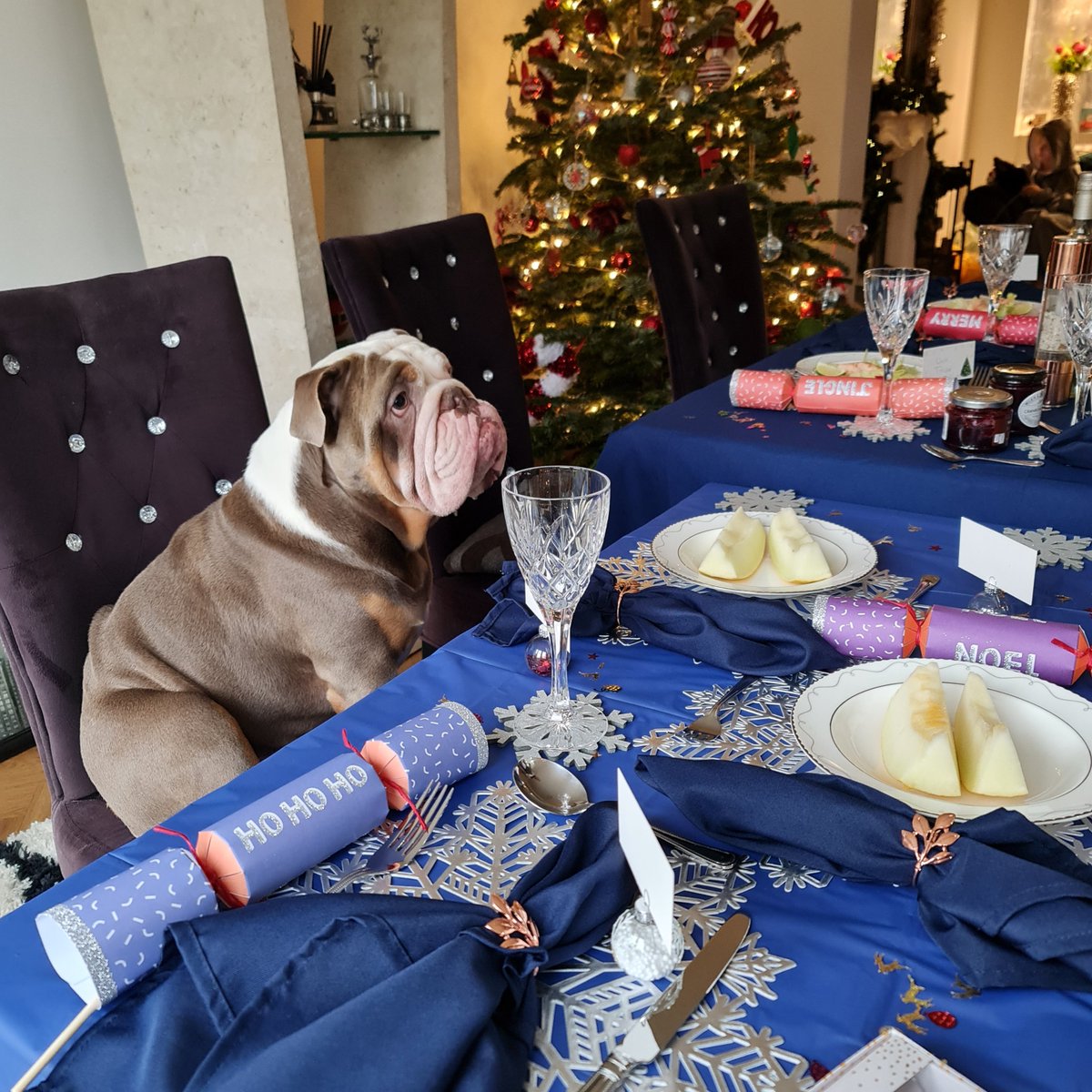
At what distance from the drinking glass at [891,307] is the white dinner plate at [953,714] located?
2.72 feet

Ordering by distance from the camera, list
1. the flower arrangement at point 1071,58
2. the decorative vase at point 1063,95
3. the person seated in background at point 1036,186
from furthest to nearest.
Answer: the decorative vase at point 1063,95 < the flower arrangement at point 1071,58 < the person seated in background at point 1036,186

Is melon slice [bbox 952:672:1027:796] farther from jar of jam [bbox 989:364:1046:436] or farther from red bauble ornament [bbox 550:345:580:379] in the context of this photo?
red bauble ornament [bbox 550:345:580:379]

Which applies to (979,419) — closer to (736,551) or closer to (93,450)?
(736,551)

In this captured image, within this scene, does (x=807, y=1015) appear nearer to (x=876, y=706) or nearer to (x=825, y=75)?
(x=876, y=706)

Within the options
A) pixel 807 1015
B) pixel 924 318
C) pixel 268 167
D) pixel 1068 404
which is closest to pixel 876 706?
pixel 807 1015

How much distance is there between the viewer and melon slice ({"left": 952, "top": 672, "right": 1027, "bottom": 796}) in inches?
28.3

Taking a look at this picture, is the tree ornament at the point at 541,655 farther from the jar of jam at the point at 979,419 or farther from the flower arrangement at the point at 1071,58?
the flower arrangement at the point at 1071,58

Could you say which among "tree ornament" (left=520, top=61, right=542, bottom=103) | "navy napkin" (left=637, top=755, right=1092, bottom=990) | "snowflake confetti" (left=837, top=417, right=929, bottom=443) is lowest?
"snowflake confetti" (left=837, top=417, right=929, bottom=443)

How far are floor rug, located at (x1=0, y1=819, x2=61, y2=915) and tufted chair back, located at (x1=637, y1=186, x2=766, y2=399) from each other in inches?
67.2

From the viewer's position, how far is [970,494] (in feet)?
4.52

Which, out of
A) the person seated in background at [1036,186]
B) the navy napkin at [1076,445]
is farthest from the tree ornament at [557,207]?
the person seated in background at [1036,186]

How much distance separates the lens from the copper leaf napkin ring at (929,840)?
2.14 feet

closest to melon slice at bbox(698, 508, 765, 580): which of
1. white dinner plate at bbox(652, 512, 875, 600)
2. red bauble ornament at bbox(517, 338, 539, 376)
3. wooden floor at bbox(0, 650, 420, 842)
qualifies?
white dinner plate at bbox(652, 512, 875, 600)

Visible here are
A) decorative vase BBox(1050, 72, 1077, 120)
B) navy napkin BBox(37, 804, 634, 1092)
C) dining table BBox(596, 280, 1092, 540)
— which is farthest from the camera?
decorative vase BBox(1050, 72, 1077, 120)
